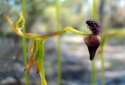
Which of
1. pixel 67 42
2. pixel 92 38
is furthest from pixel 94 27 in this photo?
pixel 67 42

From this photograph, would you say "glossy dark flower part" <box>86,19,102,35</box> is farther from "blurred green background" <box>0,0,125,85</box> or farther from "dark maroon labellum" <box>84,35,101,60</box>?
"blurred green background" <box>0,0,125,85</box>

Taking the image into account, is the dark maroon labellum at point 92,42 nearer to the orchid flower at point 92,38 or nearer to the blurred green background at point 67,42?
the orchid flower at point 92,38

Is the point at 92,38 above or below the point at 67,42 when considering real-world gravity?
above

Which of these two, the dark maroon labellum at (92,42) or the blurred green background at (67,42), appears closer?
the dark maroon labellum at (92,42)

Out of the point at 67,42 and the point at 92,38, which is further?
the point at 67,42

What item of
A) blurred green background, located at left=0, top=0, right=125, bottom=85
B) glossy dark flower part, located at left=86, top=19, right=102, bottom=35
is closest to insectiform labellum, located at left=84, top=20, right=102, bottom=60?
glossy dark flower part, located at left=86, top=19, right=102, bottom=35

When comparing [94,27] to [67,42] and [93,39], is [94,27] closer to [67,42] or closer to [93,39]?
[93,39]

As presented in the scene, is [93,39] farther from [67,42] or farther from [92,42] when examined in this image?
[67,42]

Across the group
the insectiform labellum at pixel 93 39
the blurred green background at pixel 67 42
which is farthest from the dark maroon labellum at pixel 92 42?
the blurred green background at pixel 67 42
